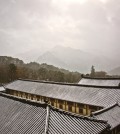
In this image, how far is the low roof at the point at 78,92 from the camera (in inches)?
1107

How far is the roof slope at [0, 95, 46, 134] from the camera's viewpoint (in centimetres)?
1393

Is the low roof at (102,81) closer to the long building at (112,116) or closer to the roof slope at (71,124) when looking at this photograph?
the long building at (112,116)

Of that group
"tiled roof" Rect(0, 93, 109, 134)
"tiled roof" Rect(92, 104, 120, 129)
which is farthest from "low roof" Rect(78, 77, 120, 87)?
"tiled roof" Rect(0, 93, 109, 134)

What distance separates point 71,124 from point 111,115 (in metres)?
9.78

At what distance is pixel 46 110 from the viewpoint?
49.1ft

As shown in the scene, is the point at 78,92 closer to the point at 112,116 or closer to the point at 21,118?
the point at 112,116

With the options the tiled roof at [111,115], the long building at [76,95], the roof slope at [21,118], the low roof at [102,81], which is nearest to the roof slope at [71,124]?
the roof slope at [21,118]

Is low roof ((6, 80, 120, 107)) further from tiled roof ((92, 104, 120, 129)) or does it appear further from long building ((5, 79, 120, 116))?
tiled roof ((92, 104, 120, 129))

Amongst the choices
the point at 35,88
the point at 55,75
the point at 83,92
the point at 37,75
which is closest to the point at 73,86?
the point at 83,92

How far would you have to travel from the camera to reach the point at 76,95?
32.8 metres

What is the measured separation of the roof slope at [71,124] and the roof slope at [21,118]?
68cm

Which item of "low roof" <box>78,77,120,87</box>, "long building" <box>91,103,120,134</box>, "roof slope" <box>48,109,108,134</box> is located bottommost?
"long building" <box>91,103,120,134</box>

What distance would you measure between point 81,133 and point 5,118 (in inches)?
283

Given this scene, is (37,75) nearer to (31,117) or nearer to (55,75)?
(55,75)
